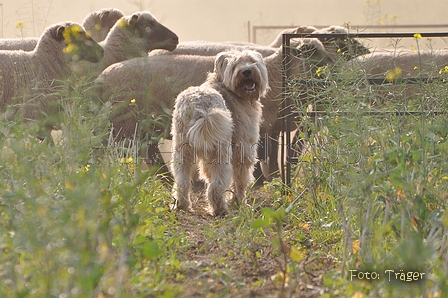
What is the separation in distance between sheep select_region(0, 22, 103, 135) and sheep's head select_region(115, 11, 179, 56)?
2.69 ft

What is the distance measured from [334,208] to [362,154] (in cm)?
69

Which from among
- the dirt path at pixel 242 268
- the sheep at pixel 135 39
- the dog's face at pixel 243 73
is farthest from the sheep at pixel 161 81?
the dirt path at pixel 242 268

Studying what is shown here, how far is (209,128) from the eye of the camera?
475 centimetres

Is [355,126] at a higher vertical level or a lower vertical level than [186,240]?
higher

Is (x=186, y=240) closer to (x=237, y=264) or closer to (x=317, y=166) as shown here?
(x=237, y=264)

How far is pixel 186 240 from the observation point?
3.76 metres

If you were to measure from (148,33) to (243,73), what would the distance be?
11.6ft

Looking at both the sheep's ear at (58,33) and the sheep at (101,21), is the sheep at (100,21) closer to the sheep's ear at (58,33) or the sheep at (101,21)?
the sheep at (101,21)

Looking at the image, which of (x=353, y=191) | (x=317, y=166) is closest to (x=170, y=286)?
(x=353, y=191)

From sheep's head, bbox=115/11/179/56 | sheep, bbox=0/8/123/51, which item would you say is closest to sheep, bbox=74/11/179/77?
sheep's head, bbox=115/11/179/56

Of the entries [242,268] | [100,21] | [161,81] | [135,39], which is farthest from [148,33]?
[242,268]

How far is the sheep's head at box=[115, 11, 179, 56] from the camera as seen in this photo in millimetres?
8477

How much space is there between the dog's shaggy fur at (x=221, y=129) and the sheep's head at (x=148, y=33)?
3.02 metres

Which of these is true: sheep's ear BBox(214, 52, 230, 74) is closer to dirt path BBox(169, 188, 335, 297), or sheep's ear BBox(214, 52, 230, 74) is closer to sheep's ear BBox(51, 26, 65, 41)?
dirt path BBox(169, 188, 335, 297)
